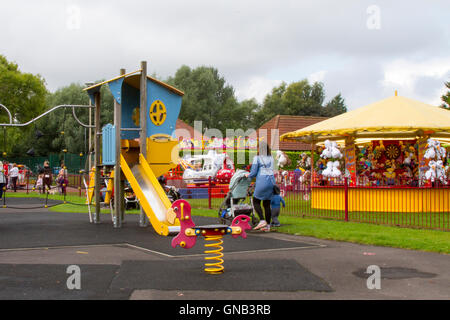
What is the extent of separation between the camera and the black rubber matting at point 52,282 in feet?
20.0

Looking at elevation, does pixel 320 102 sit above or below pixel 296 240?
above

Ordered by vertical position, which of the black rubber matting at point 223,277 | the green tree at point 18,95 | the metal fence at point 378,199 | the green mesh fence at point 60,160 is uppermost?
the green tree at point 18,95

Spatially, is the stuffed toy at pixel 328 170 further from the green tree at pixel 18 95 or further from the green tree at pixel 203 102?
the green tree at pixel 203 102

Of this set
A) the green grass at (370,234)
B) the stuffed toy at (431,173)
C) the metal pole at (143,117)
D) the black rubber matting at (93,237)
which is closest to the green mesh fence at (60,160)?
the black rubber matting at (93,237)

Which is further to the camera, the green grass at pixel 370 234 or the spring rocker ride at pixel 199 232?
the green grass at pixel 370 234

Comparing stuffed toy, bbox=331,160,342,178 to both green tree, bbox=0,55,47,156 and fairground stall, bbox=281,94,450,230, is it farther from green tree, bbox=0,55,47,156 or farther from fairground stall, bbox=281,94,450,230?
green tree, bbox=0,55,47,156

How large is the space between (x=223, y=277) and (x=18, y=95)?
5750 centimetres

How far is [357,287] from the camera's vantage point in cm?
673

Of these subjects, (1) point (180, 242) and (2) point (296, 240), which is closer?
(1) point (180, 242)

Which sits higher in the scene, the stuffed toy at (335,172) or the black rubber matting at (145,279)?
the stuffed toy at (335,172)
